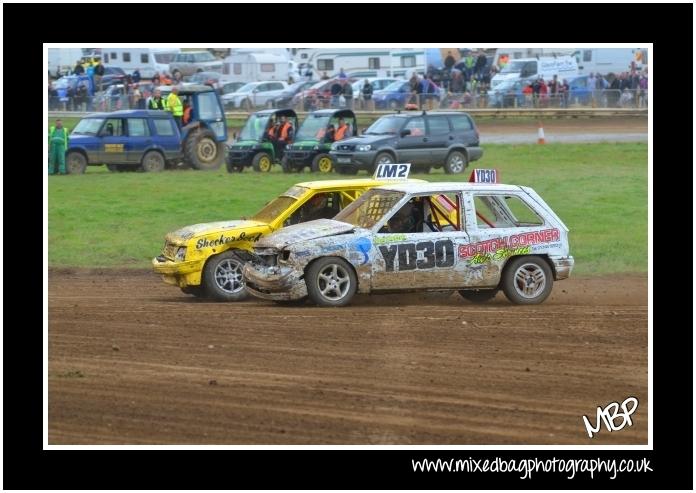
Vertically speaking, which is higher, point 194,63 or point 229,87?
point 194,63

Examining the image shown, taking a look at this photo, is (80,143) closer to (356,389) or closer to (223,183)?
(223,183)

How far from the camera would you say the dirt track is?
903 centimetres

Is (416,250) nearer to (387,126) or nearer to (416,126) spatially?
(416,126)

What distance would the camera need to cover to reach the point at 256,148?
1196 inches

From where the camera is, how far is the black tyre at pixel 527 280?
14.4 metres

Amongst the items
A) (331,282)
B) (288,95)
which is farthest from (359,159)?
(331,282)

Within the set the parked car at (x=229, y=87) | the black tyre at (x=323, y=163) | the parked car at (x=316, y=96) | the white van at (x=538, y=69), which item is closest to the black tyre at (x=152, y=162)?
the black tyre at (x=323, y=163)

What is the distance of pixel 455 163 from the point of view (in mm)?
29266

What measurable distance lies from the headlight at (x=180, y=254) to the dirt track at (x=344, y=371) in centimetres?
55

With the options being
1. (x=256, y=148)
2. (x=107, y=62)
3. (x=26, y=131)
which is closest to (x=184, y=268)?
(x=26, y=131)

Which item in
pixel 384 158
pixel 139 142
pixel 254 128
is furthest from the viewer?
pixel 254 128

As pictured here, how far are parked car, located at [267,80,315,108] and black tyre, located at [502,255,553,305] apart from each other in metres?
26.8

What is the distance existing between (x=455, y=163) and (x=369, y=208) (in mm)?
15088

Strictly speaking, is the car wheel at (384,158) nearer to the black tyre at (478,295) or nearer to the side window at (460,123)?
the side window at (460,123)
